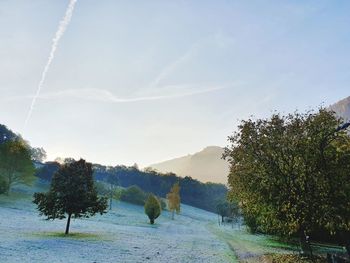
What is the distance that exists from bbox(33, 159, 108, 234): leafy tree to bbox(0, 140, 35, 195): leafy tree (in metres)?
60.6

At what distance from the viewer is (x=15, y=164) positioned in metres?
105

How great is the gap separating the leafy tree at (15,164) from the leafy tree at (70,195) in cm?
6064

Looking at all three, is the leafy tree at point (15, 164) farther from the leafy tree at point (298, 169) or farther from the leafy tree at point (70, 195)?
the leafy tree at point (298, 169)

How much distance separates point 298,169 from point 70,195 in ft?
104

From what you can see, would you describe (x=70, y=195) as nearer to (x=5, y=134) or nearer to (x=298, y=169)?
(x=298, y=169)

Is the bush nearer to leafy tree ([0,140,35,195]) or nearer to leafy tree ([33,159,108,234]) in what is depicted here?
leafy tree ([0,140,35,195])

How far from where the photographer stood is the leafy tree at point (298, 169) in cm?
2821

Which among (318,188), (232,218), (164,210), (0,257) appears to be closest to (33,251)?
(0,257)

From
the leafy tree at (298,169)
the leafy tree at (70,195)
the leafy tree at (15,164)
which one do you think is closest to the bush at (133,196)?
the leafy tree at (15,164)

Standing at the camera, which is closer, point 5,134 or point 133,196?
point 133,196

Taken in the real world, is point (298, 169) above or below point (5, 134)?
below

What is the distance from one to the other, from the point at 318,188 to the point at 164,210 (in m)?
137

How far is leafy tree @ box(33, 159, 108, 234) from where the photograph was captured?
49031 millimetres

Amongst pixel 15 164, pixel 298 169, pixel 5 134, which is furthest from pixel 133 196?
pixel 298 169
